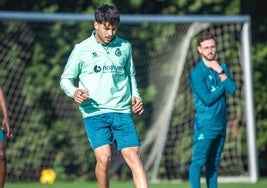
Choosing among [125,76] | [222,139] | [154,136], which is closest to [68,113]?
[154,136]

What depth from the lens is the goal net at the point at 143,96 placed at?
13.4 meters

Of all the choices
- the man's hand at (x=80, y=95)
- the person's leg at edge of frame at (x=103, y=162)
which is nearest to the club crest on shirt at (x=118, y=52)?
the man's hand at (x=80, y=95)

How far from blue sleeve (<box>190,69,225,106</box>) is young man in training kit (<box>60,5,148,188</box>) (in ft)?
4.71

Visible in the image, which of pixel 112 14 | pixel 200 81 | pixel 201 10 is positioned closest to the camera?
pixel 112 14

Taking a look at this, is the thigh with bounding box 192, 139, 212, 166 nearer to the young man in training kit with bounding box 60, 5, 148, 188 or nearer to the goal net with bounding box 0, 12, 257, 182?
the young man in training kit with bounding box 60, 5, 148, 188

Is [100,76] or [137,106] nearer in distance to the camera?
[137,106]

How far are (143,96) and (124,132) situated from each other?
6.22 metres

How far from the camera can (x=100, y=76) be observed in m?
7.89

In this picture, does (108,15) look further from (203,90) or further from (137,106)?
(203,90)

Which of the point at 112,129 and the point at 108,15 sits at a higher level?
the point at 108,15

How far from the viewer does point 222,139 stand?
957 centimetres

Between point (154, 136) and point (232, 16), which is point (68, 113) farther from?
point (232, 16)

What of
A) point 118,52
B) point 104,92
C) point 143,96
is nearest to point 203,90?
point 118,52

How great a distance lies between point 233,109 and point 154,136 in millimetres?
1202
